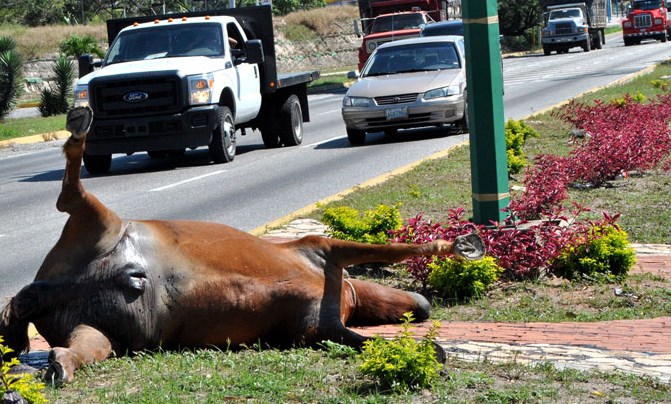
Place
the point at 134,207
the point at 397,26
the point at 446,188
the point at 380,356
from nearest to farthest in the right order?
the point at 380,356
the point at 446,188
the point at 134,207
the point at 397,26

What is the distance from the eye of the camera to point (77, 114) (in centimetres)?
450

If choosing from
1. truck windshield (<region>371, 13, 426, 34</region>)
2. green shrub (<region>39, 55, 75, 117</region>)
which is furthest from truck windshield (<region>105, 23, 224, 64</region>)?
truck windshield (<region>371, 13, 426, 34</region>)

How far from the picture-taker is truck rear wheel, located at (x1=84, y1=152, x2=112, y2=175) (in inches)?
667

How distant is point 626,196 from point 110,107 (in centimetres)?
852

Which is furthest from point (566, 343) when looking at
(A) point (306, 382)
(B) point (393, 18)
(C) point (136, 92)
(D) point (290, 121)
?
(B) point (393, 18)

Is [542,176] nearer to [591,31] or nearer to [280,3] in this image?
[591,31]

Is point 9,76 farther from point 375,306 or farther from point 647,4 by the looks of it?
point 647,4

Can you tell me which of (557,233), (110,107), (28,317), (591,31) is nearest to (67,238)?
(28,317)

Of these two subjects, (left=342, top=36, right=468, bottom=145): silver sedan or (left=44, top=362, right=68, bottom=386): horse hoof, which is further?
(left=342, top=36, right=468, bottom=145): silver sedan

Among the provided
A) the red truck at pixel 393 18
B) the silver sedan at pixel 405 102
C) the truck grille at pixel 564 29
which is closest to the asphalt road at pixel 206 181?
the silver sedan at pixel 405 102

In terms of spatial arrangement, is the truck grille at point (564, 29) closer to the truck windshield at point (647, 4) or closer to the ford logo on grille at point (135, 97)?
the truck windshield at point (647, 4)

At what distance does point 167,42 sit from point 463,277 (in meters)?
12.1

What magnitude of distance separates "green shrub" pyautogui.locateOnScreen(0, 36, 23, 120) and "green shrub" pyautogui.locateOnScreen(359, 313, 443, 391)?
27335 millimetres

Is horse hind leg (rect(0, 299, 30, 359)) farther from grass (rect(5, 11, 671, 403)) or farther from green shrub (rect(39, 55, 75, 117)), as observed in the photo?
green shrub (rect(39, 55, 75, 117))
